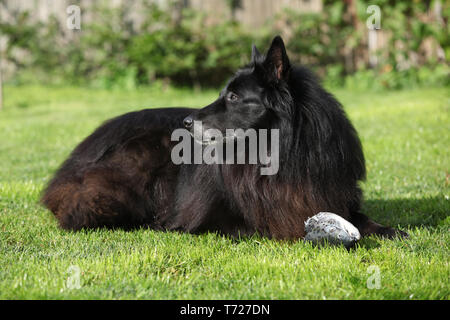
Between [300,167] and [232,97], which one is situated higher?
[232,97]

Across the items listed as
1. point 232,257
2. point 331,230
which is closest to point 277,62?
point 331,230

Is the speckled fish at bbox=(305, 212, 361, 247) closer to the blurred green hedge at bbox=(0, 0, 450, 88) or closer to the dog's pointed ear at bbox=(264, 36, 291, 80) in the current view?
the dog's pointed ear at bbox=(264, 36, 291, 80)

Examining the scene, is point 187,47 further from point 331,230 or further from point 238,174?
point 331,230

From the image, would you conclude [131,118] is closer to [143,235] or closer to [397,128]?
[143,235]

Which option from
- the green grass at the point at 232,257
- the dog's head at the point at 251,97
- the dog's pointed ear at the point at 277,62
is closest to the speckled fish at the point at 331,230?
the green grass at the point at 232,257

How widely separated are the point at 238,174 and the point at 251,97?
520 millimetres

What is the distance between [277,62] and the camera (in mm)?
3027

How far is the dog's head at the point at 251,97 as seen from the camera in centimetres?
303

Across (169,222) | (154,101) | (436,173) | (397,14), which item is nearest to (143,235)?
(169,222)

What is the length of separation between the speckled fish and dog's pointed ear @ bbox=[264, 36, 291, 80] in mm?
899

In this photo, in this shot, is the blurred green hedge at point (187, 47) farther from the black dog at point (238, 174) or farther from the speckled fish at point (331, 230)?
the speckled fish at point (331, 230)


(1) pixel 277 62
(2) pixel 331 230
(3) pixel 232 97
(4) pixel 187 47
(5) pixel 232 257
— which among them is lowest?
(5) pixel 232 257

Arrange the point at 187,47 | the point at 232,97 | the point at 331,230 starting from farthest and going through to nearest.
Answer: the point at 187,47 < the point at 232,97 < the point at 331,230
